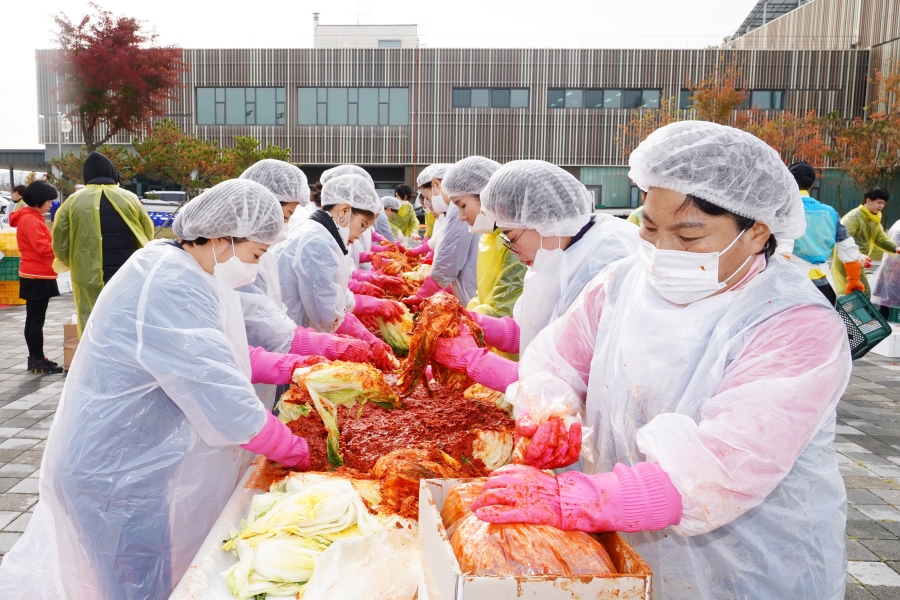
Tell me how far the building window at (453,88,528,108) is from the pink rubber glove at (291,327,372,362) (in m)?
30.2

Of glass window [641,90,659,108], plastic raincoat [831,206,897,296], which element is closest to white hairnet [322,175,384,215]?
plastic raincoat [831,206,897,296]

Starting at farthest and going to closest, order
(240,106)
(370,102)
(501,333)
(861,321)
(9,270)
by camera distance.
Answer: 1. (240,106)
2. (370,102)
3. (9,270)
4. (861,321)
5. (501,333)

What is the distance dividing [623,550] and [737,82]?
110 ft

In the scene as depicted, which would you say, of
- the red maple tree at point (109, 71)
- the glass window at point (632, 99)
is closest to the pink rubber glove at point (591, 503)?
the red maple tree at point (109, 71)

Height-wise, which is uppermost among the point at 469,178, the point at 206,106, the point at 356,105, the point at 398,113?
the point at 356,105

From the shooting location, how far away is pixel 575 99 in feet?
107

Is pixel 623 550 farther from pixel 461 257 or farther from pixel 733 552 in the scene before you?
pixel 461 257

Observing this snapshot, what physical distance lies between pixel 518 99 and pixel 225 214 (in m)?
31.4

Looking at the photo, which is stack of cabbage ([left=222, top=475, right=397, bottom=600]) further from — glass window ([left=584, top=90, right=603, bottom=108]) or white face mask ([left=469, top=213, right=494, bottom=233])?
glass window ([left=584, top=90, right=603, bottom=108])

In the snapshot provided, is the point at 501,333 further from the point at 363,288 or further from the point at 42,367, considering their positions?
the point at 42,367

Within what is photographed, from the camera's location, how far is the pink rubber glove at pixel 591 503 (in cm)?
162

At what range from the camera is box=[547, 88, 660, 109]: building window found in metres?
32.4

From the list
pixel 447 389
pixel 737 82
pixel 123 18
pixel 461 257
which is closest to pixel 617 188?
pixel 737 82

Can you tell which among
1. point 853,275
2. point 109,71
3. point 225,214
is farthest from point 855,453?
point 109,71
